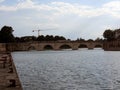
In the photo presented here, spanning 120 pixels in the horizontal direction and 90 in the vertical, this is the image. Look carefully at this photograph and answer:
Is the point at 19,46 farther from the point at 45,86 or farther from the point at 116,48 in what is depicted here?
the point at 45,86

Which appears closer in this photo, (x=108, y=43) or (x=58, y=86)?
(x=58, y=86)

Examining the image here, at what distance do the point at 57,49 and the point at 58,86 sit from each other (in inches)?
6686

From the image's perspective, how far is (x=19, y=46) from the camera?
7608 inches

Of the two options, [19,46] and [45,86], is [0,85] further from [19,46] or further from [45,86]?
[19,46]

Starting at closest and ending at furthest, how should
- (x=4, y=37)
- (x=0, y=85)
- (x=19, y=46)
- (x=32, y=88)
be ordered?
(x=0, y=85) < (x=32, y=88) < (x=4, y=37) < (x=19, y=46)

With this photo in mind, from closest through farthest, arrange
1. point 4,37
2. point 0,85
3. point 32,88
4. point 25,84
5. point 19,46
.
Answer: point 0,85 → point 32,88 → point 25,84 → point 4,37 → point 19,46

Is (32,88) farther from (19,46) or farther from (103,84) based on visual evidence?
(19,46)

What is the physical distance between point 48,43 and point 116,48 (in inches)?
1663

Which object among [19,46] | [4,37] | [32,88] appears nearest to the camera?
[32,88]

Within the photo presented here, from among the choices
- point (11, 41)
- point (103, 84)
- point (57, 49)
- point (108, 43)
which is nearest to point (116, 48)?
point (108, 43)

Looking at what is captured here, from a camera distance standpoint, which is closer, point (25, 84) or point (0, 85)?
point (0, 85)

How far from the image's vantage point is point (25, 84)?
2806 centimetres

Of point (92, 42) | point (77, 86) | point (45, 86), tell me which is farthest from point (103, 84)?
point (92, 42)

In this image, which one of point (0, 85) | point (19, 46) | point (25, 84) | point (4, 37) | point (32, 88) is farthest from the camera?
point (19, 46)
